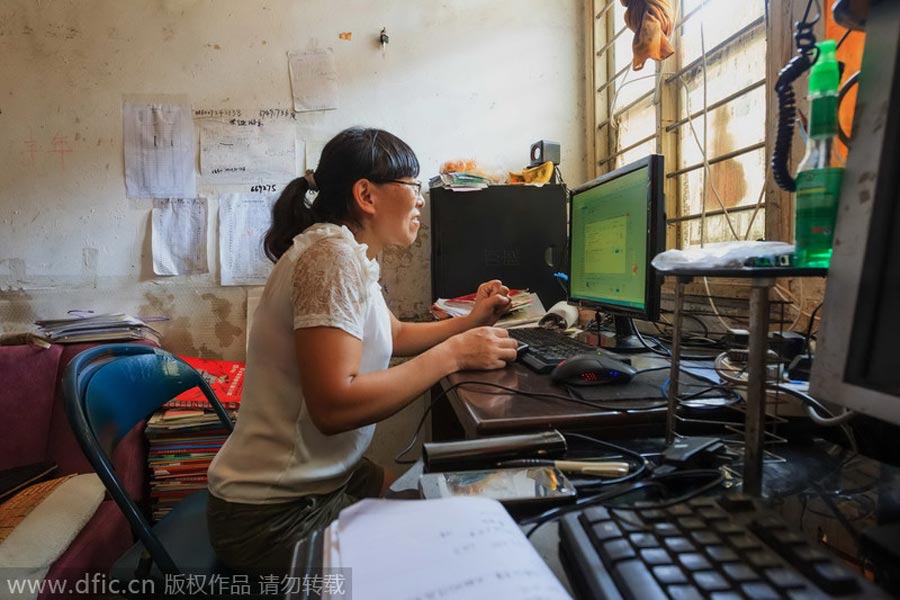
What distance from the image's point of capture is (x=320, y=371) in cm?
76

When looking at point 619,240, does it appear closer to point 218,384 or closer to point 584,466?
point 584,466

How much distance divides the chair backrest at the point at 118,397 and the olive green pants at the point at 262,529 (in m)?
0.09

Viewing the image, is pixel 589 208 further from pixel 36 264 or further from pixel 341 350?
pixel 36 264

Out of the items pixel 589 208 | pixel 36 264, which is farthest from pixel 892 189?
pixel 36 264

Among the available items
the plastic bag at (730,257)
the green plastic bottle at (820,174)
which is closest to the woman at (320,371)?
the plastic bag at (730,257)

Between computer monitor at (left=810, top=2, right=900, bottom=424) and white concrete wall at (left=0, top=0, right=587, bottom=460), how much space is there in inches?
66.8

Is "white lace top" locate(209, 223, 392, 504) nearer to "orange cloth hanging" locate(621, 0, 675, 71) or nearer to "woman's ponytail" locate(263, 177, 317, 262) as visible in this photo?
"woman's ponytail" locate(263, 177, 317, 262)

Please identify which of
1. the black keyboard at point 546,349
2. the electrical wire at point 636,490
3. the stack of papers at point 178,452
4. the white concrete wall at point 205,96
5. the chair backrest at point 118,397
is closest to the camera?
the electrical wire at point 636,490

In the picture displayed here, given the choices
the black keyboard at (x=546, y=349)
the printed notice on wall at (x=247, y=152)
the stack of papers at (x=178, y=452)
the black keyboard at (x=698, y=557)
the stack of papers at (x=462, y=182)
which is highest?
the printed notice on wall at (x=247, y=152)

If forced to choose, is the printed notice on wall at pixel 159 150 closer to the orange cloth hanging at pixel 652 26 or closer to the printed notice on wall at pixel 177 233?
the printed notice on wall at pixel 177 233

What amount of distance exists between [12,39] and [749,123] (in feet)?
8.65

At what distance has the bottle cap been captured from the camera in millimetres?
440

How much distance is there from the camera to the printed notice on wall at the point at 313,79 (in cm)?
193

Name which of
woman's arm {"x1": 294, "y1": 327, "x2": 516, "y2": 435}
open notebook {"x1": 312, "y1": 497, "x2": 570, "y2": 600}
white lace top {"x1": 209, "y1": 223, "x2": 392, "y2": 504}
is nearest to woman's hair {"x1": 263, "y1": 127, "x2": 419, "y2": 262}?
white lace top {"x1": 209, "y1": 223, "x2": 392, "y2": 504}
